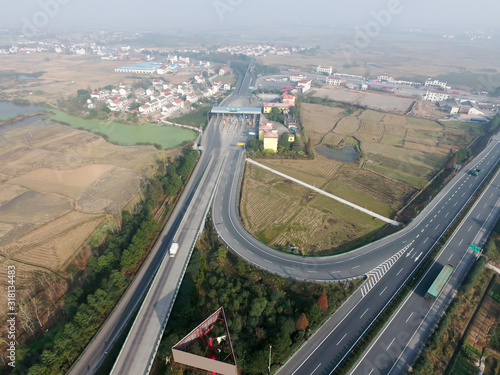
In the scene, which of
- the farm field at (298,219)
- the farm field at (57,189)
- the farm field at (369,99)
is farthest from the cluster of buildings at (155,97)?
the farm field at (298,219)

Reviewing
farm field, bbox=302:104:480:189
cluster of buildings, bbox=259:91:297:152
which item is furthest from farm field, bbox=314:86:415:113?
cluster of buildings, bbox=259:91:297:152

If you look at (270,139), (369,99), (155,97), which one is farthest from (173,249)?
(369,99)

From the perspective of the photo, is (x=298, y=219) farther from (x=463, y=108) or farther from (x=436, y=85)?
(x=436, y=85)

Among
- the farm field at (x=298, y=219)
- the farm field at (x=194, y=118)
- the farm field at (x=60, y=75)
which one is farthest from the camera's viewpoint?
the farm field at (x=60, y=75)

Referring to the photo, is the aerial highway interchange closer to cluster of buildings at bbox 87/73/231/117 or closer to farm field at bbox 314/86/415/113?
cluster of buildings at bbox 87/73/231/117

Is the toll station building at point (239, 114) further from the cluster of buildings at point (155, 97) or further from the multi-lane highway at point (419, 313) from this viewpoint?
the multi-lane highway at point (419, 313)

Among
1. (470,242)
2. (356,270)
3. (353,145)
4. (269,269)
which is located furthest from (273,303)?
(353,145)

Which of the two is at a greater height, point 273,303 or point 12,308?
point 273,303

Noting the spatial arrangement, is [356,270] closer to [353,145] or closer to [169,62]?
[353,145]
